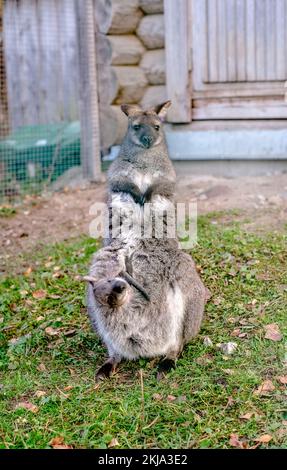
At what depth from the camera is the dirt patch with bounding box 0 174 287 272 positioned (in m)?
7.48

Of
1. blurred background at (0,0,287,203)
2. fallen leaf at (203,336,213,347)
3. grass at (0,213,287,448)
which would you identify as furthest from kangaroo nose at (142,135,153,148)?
blurred background at (0,0,287,203)

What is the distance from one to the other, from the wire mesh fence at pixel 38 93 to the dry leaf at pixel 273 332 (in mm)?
5119

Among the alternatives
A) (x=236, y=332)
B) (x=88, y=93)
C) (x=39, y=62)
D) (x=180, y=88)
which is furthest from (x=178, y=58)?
→ (x=236, y=332)

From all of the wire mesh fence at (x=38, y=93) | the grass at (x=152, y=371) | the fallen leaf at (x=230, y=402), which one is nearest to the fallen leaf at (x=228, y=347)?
the grass at (x=152, y=371)

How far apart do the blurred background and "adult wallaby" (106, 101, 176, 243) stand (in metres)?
3.13

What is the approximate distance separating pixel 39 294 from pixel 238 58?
4.14 m

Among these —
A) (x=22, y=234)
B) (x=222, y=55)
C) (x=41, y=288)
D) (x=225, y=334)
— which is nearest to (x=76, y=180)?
(x=22, y=234)

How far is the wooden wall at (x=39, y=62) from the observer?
10.8 meters

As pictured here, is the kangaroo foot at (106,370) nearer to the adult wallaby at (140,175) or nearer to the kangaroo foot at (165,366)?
the kangaroo foot at (165,366)

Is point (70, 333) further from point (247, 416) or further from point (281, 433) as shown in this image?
point (281, 433)

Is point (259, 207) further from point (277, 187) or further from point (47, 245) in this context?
point (47, 245)

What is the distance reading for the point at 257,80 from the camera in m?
8.64

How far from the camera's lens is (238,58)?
28.6 feet

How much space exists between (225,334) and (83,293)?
55.3 inches
